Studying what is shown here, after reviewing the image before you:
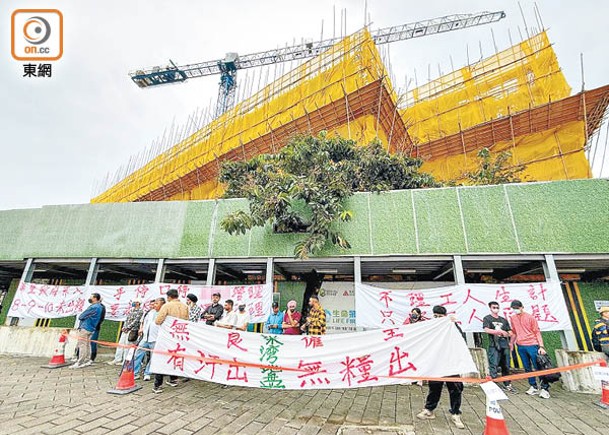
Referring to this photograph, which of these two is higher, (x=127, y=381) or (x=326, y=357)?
(x=326, y=357)

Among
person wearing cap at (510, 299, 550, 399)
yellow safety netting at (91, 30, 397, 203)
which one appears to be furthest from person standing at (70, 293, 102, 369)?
person wearing cap at (510, 299, 550, 399)

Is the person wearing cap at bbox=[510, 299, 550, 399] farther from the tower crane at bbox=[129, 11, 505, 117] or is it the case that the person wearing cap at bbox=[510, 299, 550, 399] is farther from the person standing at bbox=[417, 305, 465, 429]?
the tower crane at bbox=[129, 11, 505, 117]

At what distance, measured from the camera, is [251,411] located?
4.26 m

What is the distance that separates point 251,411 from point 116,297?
7.10 metres

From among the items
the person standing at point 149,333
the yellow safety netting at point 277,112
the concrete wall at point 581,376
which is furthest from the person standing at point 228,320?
the yellow safety netting at point 277,112

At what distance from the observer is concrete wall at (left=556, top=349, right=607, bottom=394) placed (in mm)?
5770

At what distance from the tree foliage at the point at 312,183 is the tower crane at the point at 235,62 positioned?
21.2m

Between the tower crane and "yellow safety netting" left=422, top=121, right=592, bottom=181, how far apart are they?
19631 mm

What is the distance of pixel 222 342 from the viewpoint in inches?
195

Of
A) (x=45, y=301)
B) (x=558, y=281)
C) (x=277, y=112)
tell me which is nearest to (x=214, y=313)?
(x=45, y=301)

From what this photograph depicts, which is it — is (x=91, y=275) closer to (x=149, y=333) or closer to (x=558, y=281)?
(x=149, y=333)

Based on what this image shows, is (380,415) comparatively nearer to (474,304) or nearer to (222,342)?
(222,342)

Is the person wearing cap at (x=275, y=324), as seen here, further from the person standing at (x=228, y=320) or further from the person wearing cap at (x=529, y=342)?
the person wearing cap at (x=529, y=342)

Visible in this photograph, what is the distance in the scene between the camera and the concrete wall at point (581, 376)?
18.9ft
